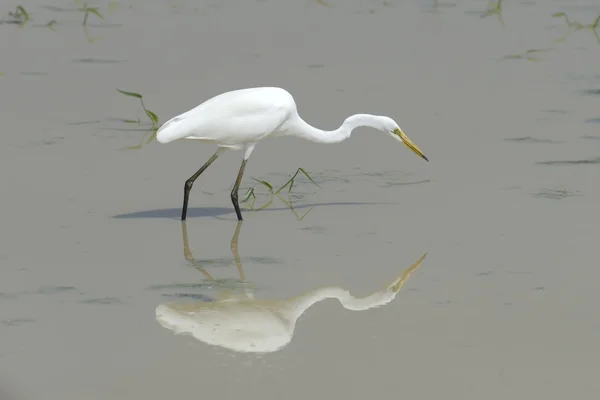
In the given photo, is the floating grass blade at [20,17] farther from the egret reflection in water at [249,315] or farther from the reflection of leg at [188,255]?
the egret reflection in water at [249,315]

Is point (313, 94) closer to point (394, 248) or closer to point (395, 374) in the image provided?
point (394, 248)

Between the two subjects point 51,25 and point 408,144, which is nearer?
point 408,144

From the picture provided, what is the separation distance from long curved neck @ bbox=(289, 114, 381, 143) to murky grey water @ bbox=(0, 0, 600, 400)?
0.33 meters

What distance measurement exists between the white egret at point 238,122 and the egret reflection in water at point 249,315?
161cm

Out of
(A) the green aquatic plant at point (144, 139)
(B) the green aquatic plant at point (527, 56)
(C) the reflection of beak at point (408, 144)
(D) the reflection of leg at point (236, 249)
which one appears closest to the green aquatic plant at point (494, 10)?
(B) the green aquatic plant at point (527, 56)

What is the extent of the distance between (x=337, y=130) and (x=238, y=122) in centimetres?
83

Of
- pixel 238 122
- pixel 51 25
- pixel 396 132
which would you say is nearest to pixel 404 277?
pixel 238 122

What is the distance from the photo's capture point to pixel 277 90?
925 cm

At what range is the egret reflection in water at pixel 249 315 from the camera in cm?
626

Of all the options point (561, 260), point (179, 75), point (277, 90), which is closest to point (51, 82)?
point (179, 75)

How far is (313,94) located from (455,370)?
A: 665 centimetres

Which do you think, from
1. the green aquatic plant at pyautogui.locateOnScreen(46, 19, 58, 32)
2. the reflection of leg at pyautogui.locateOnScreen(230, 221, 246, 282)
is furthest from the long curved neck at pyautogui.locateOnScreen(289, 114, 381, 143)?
the green aquatic plant at pyautogui.locateOnScreen(46, 19, 58, 32)

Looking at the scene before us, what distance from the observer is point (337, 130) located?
9469 mm

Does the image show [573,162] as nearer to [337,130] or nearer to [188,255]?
[337,130]
